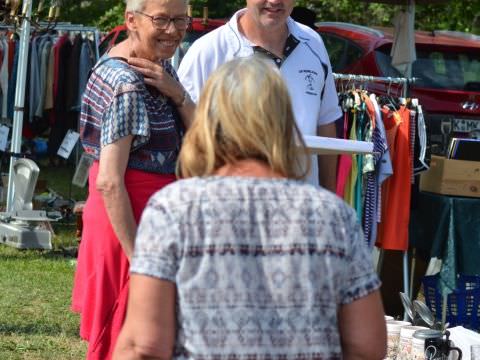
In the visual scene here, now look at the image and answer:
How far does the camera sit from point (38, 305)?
6891 mm

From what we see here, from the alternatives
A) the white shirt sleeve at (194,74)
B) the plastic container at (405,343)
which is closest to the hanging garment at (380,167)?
the plastic container at (405,343)

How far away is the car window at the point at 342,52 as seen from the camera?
34.1ft

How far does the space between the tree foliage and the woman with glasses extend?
43.0 feet

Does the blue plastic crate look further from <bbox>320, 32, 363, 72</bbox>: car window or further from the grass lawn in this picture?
<bbox>320, 32, 363, 72</bbox>: car window

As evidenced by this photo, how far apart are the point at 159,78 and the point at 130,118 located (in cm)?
18

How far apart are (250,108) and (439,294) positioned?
4252 millimetres

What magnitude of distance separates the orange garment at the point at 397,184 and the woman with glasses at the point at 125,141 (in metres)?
3.12

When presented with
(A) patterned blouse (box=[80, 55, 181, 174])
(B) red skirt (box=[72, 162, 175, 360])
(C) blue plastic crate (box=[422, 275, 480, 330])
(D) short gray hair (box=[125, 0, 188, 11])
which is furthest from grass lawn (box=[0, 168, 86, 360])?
(D) short gray hair (box=[125, 0, 188, 11])

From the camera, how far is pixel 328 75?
13.7 feet

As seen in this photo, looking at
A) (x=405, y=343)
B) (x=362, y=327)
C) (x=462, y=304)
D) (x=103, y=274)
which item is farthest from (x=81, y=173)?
(x=362, y=327)

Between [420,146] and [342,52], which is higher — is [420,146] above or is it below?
below

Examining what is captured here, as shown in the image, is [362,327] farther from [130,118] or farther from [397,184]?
[397,184]

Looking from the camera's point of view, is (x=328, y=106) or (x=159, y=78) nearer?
(x=159, y=78)

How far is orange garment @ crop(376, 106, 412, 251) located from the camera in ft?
20.8
